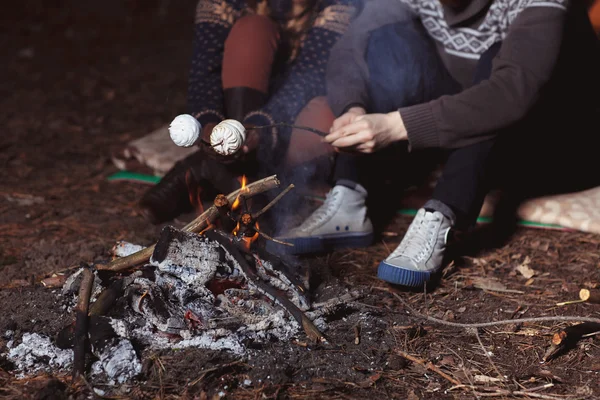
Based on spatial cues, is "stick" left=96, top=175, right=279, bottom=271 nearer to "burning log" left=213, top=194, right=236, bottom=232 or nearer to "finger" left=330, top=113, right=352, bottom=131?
"burning log" left=213, top=194, right=236, bottom=232

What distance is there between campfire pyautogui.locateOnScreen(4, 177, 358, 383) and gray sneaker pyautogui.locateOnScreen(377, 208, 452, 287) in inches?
10.9

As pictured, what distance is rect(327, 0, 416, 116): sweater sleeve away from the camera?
2582 millimetres

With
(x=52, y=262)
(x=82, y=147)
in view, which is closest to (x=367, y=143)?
(x=52, y=262)

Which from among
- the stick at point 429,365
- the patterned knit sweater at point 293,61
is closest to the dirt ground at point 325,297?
the stick at point 429,365

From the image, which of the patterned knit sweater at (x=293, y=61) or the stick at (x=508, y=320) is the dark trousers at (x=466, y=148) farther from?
the stick at (x=508, y=320)

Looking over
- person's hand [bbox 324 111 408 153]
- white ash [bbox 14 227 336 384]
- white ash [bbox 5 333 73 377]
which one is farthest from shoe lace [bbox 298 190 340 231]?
white ash [bbox 5 333 73 377]

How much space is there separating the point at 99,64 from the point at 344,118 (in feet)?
12.7

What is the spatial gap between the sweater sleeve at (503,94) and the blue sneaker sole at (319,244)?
0.49 meters

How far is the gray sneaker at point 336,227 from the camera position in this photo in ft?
8.05

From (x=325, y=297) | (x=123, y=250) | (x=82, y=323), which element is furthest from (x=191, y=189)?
(x=82, y=323)

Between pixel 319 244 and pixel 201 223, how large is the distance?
65cm

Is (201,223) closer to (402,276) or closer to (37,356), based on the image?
(37,356)

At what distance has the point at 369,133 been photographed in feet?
7.13

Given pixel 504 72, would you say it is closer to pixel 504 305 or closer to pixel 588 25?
pixel 588 25
